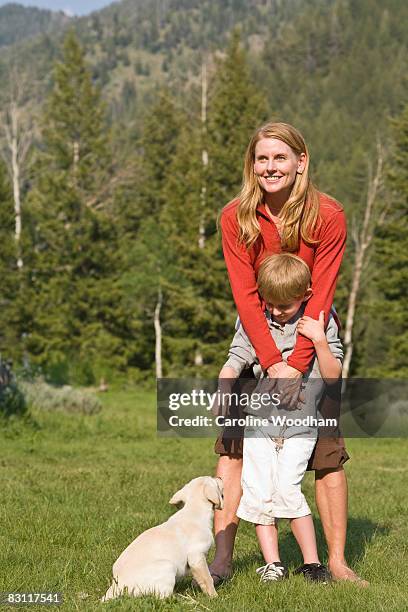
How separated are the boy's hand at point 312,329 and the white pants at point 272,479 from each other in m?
0.62

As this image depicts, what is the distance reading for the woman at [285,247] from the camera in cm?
474

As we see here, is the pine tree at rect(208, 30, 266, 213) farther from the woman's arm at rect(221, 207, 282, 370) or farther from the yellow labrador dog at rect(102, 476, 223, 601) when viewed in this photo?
the yellow labrador dog at rect(102, 476, 223, 601)

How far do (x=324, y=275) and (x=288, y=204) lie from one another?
1.59 feet

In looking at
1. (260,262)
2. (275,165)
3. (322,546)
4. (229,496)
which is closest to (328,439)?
(229,496)

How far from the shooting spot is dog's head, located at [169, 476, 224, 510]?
15.1 feet

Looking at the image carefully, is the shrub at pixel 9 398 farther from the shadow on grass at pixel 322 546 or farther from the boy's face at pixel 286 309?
the boy's face at pixel 286 309

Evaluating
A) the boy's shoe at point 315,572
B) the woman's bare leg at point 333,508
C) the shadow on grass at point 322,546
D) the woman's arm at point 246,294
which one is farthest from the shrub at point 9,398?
the boy's shoe at point 315,572

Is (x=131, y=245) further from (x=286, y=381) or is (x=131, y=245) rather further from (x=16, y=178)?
(x=286, y=381)

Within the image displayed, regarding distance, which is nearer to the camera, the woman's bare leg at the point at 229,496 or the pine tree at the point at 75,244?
the woman's bare leg at the point at 229,496

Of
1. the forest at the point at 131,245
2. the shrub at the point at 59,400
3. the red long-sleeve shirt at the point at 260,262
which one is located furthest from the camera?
the forest at the point at 131,245

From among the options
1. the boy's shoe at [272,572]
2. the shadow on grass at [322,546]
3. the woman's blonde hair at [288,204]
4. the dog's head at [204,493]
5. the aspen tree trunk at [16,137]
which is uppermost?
the aspen tree trunk at [16,137]

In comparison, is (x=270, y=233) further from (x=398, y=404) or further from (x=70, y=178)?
(x=70, y=178)

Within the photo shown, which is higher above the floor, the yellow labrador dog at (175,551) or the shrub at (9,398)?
the yellow labrador dog at (175,551)

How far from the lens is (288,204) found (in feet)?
15.8
